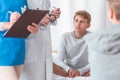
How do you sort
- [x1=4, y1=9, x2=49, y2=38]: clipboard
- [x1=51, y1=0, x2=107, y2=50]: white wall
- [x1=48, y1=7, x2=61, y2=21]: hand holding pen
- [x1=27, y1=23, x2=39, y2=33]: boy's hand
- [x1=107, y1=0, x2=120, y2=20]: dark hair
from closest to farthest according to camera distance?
[x1=107, y1=0, x2=120, y2=20]: dark hair, [x1=4, y1=9, x2=49, y2=38]: clipboard, [x1=27, y1=23, x2=39, y2=33]: boy's hand, [x1=48, y1=7, x2=61, y2=21]: hand holding pen, [x1=51, y1=0, x2=107, y2=50]: white wall

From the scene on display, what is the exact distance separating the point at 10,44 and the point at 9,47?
0.06ft

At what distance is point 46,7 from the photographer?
1.90 metres

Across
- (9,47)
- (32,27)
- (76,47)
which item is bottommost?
(76,47)

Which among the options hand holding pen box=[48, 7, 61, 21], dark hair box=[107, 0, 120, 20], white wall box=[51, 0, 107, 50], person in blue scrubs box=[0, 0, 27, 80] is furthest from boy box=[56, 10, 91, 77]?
dark hair box=[107, 0, 120, 20]

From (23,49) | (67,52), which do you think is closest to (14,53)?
(23,49)

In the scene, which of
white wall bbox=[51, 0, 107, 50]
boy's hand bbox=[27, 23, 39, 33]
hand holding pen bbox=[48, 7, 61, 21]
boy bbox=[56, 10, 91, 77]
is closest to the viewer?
boy's hand bbox=[27, 23, 39, 33]

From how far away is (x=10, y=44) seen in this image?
5.29 feet

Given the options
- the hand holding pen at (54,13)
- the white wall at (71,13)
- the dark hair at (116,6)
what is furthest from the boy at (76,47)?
the dark hair at (116,6)

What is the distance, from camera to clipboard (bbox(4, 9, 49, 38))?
1.49 meters

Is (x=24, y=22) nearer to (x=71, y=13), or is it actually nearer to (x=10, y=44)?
(x=10, y=44)

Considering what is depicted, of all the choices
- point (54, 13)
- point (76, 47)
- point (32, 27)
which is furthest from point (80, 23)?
point (32, 27)

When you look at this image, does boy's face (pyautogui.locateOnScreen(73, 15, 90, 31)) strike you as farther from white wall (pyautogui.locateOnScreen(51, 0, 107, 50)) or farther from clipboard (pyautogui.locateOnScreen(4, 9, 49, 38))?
clipboard (pyautogui.locateOnScreen(4, 9, 49, 38))

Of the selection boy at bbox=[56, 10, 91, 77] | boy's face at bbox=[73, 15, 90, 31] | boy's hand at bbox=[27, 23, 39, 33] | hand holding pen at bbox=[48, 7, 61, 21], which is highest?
hand holding pen at bbox=[48, 7, 61, 21]

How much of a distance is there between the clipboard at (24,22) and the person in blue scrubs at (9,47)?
4 centimetres
